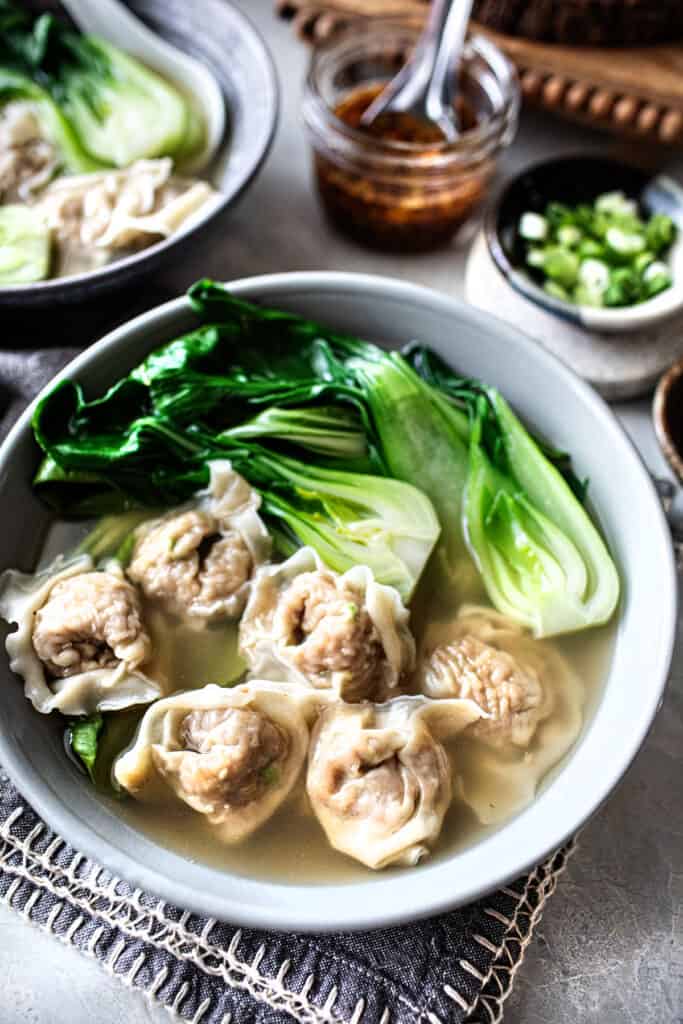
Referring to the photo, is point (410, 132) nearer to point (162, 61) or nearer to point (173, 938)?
point (162, 61)

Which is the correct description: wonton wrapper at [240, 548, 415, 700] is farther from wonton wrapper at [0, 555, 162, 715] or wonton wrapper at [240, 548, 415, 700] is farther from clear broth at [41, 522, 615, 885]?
wonton wrapper at [0, 555, 162, 715]

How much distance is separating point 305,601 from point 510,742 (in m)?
0.53

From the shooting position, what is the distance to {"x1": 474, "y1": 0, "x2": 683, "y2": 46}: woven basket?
3213 mm

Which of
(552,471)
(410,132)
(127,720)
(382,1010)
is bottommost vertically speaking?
(382,1010)

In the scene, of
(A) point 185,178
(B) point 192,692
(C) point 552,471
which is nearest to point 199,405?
(B) point 192,692

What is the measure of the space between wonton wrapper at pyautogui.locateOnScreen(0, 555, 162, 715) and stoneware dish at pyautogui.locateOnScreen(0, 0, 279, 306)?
0.84 metres

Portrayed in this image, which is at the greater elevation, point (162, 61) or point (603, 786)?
point (162, 61)

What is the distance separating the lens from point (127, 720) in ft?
7.23

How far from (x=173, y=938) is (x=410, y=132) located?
240 centimetres

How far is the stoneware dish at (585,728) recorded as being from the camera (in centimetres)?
187

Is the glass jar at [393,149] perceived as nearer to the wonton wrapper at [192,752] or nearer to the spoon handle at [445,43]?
the spoon handle at [445,43]

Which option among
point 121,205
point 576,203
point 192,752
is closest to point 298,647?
point 192,752

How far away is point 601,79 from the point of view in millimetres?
3289

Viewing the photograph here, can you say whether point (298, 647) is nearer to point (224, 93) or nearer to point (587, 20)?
point (224, 93)
